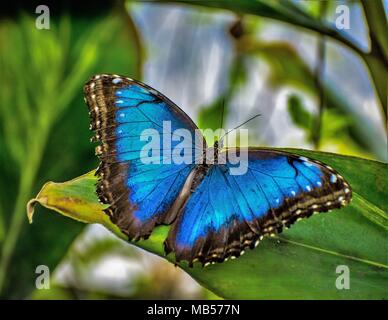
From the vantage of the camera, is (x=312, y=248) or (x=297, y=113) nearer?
(x=312, y=248)

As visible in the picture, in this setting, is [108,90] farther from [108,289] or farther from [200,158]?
[108,289]

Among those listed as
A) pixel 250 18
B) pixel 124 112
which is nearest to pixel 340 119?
pixel 250 18

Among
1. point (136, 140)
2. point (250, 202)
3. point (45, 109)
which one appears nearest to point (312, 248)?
point (250, 202)

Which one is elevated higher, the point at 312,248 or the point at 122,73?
the point at 122,73

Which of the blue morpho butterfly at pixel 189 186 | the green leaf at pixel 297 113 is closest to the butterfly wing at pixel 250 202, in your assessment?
the blue morpho butterfly at pixel 189 186

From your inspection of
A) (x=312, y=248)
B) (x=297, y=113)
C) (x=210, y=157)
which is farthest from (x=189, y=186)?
(x=297, y=113)

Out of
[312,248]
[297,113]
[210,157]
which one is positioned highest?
[297,113]

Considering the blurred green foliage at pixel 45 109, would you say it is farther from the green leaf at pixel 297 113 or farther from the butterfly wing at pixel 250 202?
the butterfly wing at pixel 250 202

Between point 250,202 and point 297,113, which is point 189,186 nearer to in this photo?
point 250,202
